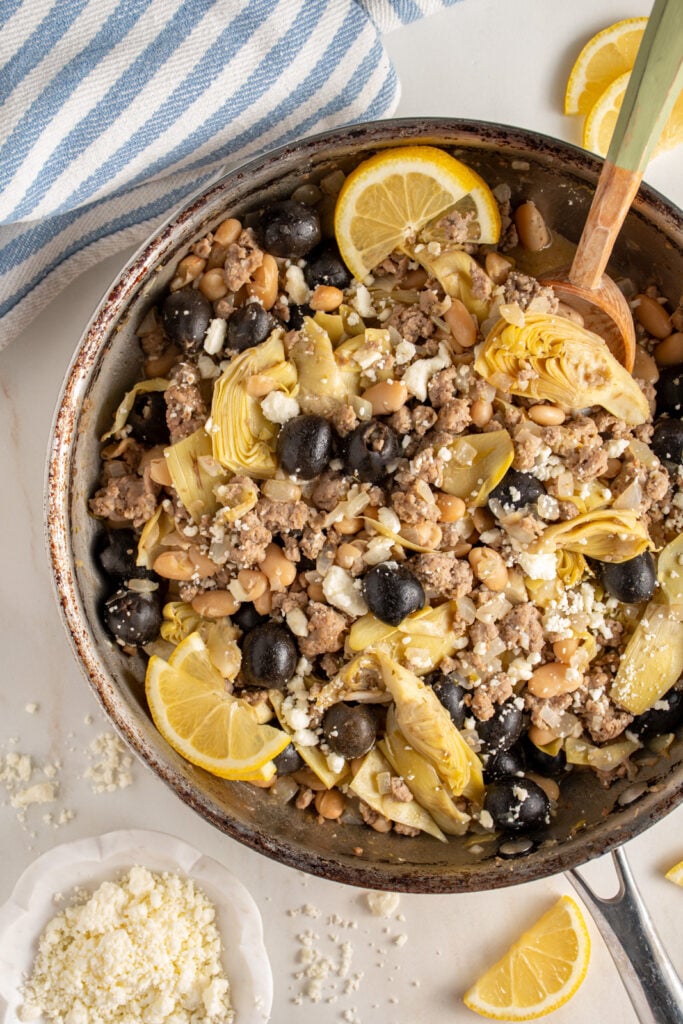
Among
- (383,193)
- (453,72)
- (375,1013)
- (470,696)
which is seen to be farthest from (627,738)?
(453,72)

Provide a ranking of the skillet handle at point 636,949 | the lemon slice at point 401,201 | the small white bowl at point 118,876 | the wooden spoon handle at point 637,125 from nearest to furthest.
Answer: the wooden spoon handle at point 637,125 → the lemon slice at point 401,201 → the skillet handle at point 636,949 → the small white bowl at point 118,876

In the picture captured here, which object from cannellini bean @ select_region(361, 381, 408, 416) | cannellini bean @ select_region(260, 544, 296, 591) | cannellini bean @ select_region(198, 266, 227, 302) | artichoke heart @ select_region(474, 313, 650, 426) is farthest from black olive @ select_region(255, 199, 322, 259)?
cannellini bean @ select_region(260, 544, 296, 591)

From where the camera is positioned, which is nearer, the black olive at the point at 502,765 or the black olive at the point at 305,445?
the black olive at the point at 305,445

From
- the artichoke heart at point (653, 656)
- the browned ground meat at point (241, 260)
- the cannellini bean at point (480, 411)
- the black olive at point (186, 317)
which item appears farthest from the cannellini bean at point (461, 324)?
the artichoke heart at point (653, 656)

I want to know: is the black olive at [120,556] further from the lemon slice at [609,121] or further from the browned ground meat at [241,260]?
the lemon slice at [609,121]

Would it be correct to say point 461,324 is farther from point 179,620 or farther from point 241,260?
point 179,620

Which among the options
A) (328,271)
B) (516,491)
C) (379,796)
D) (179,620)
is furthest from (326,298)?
(379,796)

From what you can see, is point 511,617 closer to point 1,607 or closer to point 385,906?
point 385,906

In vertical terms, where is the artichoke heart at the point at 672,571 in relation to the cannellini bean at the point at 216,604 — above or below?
above
